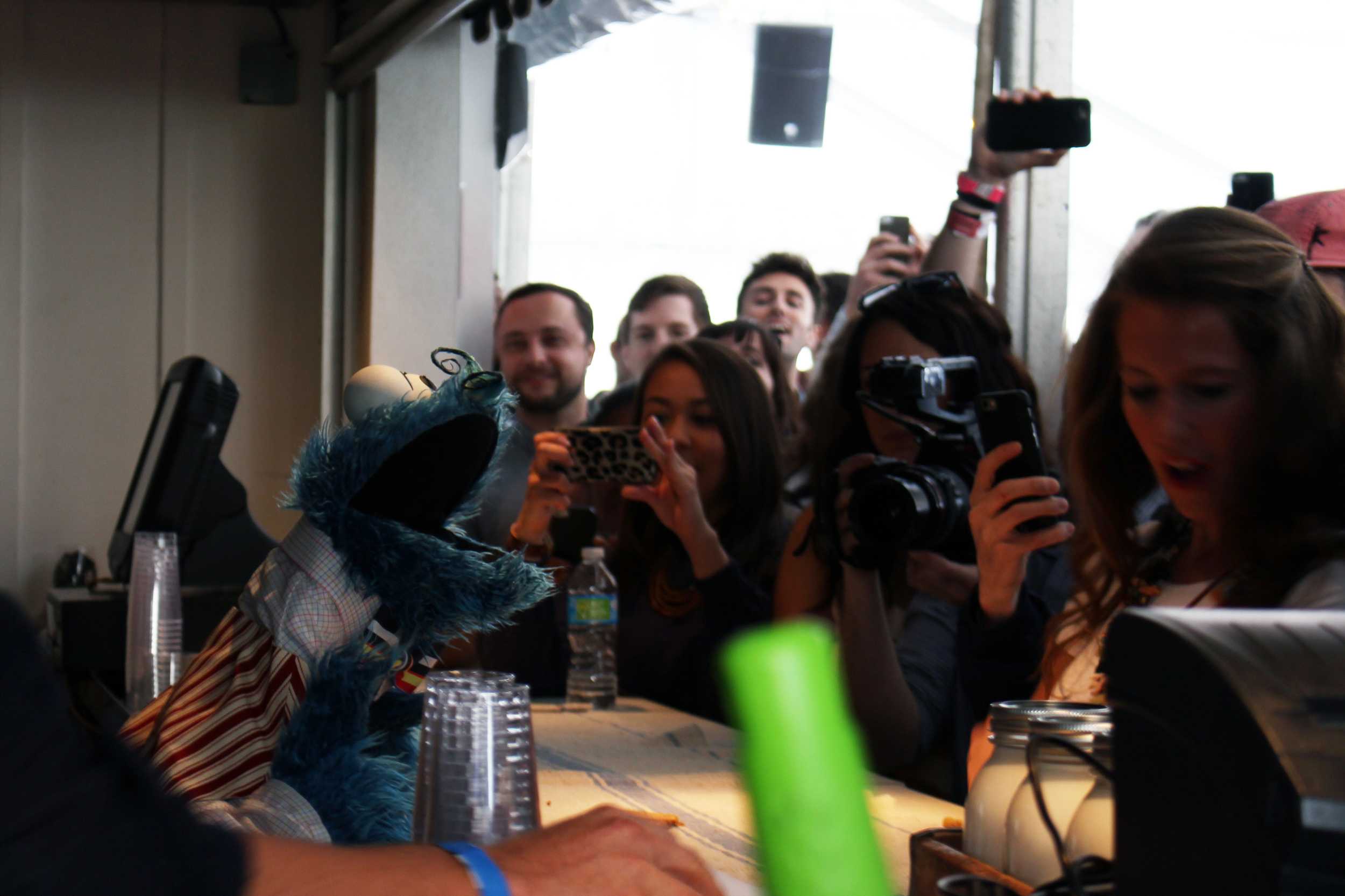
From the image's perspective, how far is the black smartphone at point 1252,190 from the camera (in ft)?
6.25

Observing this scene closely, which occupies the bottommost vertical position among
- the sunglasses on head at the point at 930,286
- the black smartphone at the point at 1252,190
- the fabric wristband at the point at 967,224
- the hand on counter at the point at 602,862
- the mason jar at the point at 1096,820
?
the hand on counter at the point at 602,862

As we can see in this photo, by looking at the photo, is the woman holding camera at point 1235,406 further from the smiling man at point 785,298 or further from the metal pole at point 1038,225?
the smiling man at point 785,298

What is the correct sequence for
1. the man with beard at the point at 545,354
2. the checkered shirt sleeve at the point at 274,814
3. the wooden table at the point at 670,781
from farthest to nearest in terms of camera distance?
the man with beard at the point at 545,354
the wooden table at the point at 670,781
the checkered shirt sleeve at the point at 274,814

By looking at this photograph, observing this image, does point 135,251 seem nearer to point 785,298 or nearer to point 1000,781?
point 785,298

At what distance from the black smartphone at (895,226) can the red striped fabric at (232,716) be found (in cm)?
192

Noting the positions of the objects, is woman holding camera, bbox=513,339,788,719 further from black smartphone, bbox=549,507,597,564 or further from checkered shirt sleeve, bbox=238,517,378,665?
checkered shirt sleeve, bbox=238,517,378,665

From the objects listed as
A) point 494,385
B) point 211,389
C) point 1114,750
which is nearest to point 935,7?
point 211,389

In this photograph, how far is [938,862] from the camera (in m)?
0.79

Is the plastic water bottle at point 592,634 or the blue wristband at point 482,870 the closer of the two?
the blue wristband at point 482,870

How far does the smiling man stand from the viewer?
337 centimetres

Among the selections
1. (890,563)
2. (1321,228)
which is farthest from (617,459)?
(1321,228)

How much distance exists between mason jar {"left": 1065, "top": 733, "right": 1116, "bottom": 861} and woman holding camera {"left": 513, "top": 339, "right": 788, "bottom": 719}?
144cm

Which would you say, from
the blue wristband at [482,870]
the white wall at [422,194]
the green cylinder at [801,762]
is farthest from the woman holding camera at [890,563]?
the white wall at [422,194]

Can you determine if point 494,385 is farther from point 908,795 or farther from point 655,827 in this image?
point 908,795
